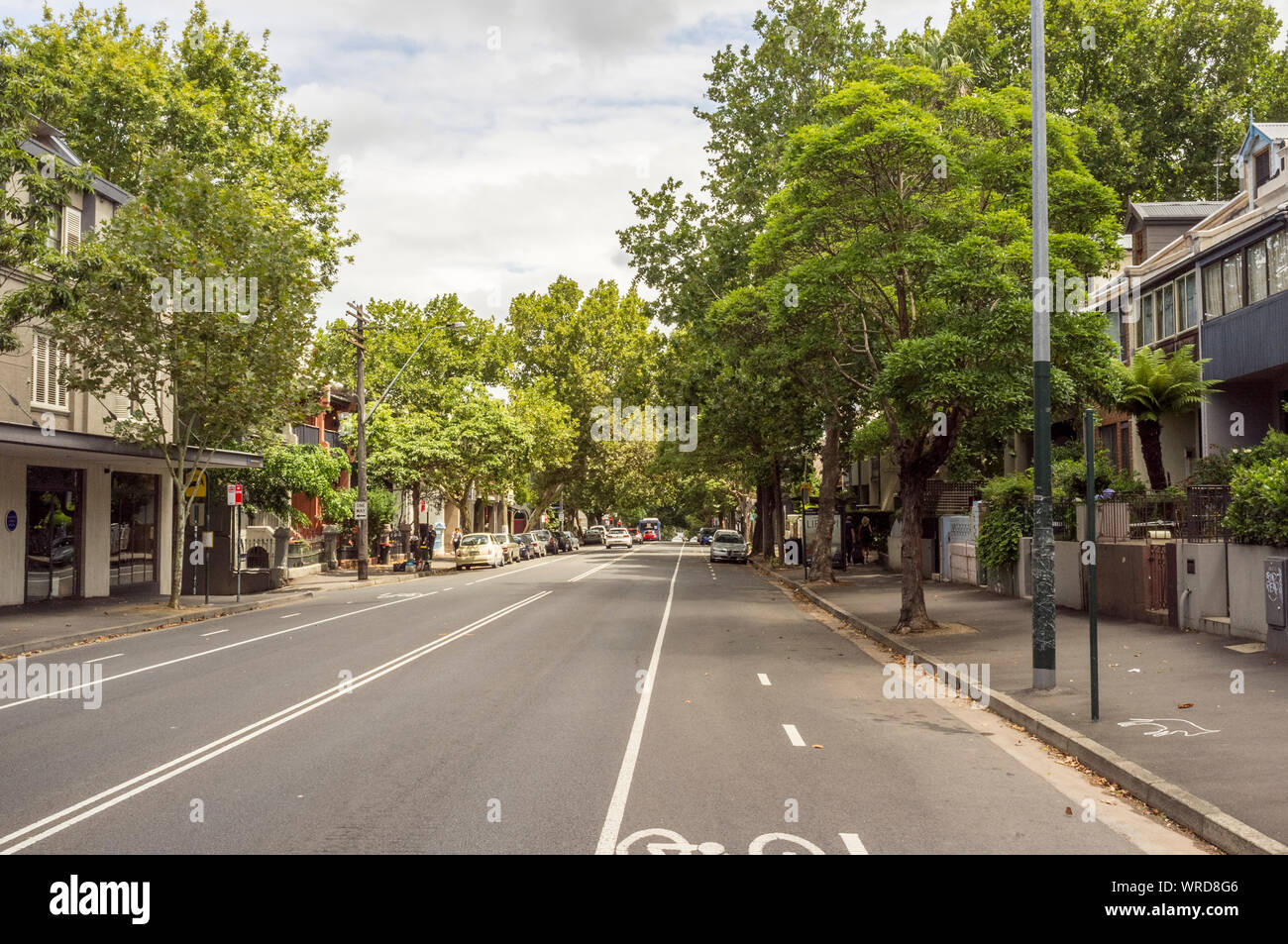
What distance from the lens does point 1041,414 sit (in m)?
12.3

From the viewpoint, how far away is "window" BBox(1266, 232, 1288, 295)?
21.3 m

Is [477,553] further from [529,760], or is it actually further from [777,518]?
[529,760]

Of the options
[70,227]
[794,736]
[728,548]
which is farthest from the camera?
[728,548]

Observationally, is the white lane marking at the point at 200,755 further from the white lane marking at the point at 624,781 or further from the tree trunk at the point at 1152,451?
the tree trunk at the point at 1152,451

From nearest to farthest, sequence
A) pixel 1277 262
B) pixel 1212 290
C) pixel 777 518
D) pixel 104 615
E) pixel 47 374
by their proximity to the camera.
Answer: pixel 1277 262 → pixel 104 615 → pixel 1212 290 → pixel 47 374 → pixel 777 518

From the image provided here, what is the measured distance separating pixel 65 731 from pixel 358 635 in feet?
28.0

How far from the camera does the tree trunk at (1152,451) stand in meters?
23.7

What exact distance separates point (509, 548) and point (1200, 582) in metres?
40.5

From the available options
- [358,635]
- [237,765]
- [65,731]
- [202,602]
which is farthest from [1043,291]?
[202,602]

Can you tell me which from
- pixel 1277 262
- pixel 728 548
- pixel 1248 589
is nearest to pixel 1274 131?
pixel 1277 262

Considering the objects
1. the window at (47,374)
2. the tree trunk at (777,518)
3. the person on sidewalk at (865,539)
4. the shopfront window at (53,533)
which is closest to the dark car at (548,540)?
the tree trunk at (777,518)

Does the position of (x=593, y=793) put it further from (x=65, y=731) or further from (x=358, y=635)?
(x=358, y=635)

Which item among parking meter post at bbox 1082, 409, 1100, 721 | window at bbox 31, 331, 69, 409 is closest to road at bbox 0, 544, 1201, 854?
parking meter post at bbox 1082, 409, 1100, 721

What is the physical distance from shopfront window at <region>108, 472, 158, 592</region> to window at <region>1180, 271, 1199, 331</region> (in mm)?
28123
